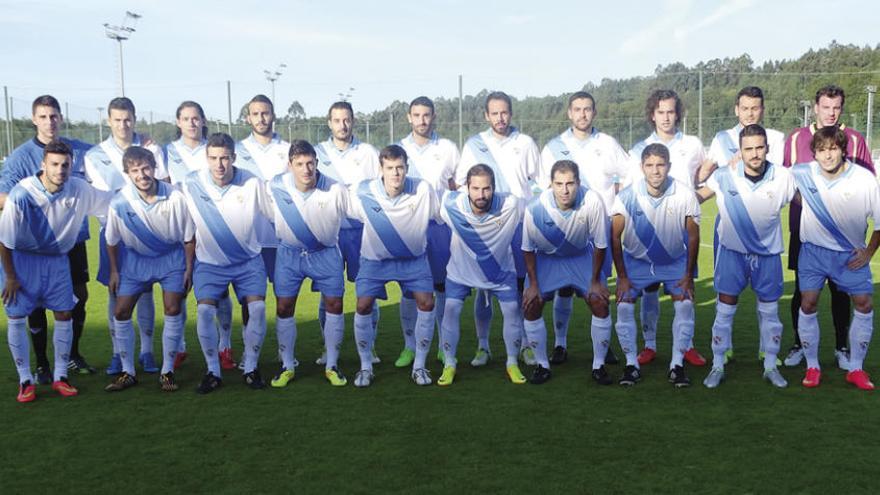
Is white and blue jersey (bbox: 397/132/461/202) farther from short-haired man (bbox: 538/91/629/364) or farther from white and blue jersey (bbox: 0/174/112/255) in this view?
white and blue jersey (bbox: 0/174/112/255)

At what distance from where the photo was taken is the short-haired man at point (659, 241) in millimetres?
4691

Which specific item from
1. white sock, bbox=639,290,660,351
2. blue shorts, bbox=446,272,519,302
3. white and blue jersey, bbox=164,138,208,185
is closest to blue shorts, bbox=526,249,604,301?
blue shorts, bbox=446,272,519,302

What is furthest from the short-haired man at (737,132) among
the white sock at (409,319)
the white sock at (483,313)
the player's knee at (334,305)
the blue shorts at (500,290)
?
the player's knee at (334,305)

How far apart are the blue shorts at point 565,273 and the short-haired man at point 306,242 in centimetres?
134

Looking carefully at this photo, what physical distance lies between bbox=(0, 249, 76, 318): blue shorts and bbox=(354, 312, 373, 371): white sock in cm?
184

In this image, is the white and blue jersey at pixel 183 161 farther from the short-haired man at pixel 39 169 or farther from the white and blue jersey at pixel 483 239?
the white and blue jersey at pixel 483 239

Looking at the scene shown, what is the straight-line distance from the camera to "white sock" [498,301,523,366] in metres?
4.95

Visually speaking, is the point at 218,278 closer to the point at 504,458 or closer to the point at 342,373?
the point at 342,373

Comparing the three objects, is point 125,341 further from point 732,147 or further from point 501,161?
point 732,147

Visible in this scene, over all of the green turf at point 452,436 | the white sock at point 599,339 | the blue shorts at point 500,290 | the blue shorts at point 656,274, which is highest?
the blue shorts at point 656,274

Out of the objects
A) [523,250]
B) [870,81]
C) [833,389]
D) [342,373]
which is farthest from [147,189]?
[870,81]

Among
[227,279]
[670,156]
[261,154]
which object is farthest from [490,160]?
[227,279]

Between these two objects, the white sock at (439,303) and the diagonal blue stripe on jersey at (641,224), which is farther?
the white sock at (439,303)

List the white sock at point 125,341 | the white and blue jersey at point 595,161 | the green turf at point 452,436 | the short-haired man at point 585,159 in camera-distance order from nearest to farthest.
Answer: the green turf at point 452,436
the white sock at point 125,341
the short-haired man at point 585,159
the white and blue jersey at point 595,161
